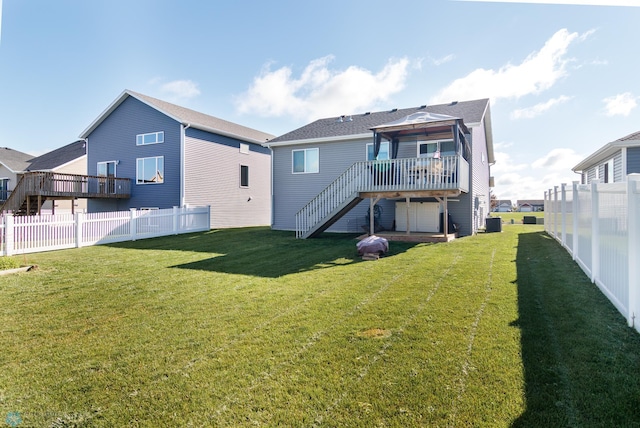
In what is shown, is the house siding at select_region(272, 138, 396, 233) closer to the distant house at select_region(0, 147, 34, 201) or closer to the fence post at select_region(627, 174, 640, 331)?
the fence post at select_region(627, 174, 640, 331)

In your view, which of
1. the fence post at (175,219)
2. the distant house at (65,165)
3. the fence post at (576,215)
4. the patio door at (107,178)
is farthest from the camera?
the distant house at (65,165)

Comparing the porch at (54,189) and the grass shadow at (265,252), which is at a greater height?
the porch at (54,189)

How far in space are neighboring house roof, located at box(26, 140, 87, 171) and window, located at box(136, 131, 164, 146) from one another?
872 cm

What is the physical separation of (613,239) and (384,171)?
7401 millimetres

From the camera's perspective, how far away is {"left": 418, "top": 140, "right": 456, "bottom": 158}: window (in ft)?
42.7

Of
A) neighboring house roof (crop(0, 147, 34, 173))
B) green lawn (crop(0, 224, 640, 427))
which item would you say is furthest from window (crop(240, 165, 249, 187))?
neighboring house roof (crop(0, 147, 34, 173))

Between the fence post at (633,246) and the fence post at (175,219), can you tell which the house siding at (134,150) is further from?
the fence post at (633,246)

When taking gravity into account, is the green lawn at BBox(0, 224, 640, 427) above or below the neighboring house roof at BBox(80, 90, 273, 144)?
below

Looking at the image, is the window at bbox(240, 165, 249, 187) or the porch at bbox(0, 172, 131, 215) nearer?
the porch at bbox(0, 172, 131, 215)

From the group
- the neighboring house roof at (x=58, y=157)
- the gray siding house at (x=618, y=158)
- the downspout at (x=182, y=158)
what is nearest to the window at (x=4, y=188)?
the neighboring house roof at (x=58, y=157)

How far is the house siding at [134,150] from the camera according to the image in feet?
56.6

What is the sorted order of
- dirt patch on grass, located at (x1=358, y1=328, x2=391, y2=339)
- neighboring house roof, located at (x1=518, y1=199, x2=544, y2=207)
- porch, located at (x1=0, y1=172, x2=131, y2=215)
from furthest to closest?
neighboring house roof, located at (x1=518, y1=199, x2=544, y2=207) → porch, located at (x1=0, y1=172, x2=131, y2=215) → dirt patch on grass, located at (x1=358, y1=328, x2=391, y2=339)

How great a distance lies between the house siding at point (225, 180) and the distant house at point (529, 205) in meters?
67.2

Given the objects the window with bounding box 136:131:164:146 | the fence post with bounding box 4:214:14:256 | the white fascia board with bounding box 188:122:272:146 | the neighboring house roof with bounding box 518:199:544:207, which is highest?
the white fascia board with bounding box 188:122:272:146
